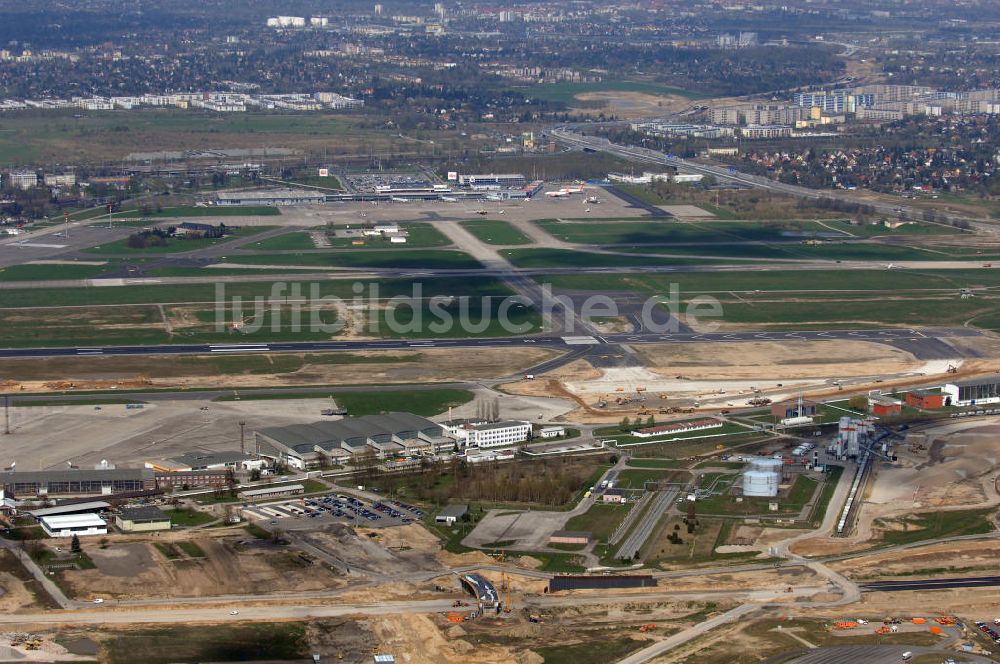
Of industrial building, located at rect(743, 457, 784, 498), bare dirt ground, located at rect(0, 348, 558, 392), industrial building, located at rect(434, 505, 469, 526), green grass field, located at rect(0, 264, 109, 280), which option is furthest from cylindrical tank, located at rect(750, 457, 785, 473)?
green grass field, located at rect(0, 264, 109, 280)

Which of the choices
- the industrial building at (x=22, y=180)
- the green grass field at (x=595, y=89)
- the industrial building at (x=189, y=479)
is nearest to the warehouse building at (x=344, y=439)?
the industrial building at (x=189, y=479)

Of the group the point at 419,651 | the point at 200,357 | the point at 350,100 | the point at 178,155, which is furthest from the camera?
the point at 350,100

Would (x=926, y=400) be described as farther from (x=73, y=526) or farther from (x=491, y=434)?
(x=73, y=526)

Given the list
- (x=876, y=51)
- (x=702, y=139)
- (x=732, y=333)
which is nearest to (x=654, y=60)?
(x=876, y=51)

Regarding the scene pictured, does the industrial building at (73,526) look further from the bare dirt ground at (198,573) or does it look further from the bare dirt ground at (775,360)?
the bare dirt ground at (775,360)

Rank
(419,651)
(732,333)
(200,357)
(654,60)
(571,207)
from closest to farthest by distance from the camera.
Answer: (419,651) < (200,357) < (732,333) < (571,207) < (654,60)

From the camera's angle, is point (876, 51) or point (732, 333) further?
point (876, 51)

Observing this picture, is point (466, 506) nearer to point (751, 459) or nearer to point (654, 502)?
point (654, 502)
